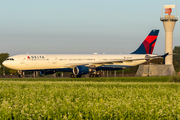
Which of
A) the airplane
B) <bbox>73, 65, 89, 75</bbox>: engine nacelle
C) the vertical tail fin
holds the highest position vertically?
the vertical tail fin

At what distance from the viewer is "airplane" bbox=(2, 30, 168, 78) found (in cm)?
4850

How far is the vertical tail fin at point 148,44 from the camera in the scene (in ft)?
213

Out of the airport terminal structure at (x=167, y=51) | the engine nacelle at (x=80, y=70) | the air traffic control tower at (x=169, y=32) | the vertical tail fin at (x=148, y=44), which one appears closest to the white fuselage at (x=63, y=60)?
the engine nacelle at (x=80, y=70)

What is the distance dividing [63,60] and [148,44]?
23.8 meters

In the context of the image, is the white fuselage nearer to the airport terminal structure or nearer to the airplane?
the airplane

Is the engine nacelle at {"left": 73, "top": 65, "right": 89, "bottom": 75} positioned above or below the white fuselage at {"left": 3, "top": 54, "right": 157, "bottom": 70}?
below

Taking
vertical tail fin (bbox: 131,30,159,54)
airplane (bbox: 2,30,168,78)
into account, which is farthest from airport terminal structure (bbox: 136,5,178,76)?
airplane (bbox: 2,30,168,78)

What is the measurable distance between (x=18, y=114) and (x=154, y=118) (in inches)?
190

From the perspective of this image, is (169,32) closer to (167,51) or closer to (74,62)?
(167,51)

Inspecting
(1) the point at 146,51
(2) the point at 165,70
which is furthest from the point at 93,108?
(2) the point at 165,70

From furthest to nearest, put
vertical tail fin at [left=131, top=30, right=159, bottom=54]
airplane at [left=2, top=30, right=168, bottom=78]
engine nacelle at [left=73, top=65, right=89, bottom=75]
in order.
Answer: vertical tail fin at [left=131, top=30, right=159, bottom=54] → engine nacelle at [left=73, top=65, right=89, bottom=75] → airplane at [left=2, top=30, right=168, bottom=78]

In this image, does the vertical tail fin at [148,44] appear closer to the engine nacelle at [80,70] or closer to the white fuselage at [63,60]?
the white fuselage at [63,60]

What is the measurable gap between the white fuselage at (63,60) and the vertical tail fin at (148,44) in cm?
288

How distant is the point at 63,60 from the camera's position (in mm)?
52312
